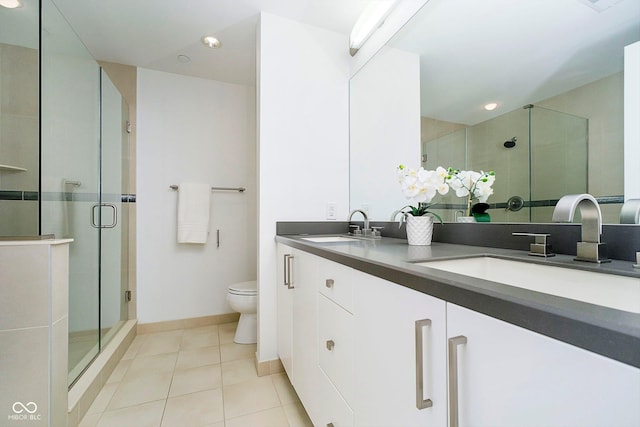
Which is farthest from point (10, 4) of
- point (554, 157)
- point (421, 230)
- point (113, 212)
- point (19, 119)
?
point (554, 157)

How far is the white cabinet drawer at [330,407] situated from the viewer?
0.86m

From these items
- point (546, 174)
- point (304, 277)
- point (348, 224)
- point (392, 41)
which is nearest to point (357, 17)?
point (392, 41)

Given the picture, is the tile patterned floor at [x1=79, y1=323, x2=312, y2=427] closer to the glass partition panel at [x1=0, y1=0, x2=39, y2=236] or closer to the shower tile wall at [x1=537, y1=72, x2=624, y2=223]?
the glass partition panel at [x1=0, y1=0, x2=39, y2=236]

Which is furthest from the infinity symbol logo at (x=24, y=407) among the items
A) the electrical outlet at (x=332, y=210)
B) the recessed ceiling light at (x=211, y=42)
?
the recessed ceiling light at (x=211, y=42)

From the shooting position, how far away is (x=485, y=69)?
1.20 m

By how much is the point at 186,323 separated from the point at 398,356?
93.5 inches

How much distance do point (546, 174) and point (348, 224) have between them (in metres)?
1.24

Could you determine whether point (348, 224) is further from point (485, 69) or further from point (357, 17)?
point (357, 17)

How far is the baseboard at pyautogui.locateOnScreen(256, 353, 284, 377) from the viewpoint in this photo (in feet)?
5.50

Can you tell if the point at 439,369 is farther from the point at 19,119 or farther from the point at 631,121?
the point at 19,119

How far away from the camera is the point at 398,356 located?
612mm

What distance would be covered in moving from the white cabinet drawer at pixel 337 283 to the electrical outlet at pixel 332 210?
0.89m

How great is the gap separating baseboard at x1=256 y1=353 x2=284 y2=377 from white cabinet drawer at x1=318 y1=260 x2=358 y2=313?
3.09ft

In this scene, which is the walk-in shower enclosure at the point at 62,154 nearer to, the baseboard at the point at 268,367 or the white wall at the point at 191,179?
the white wall at the point at 191,179
